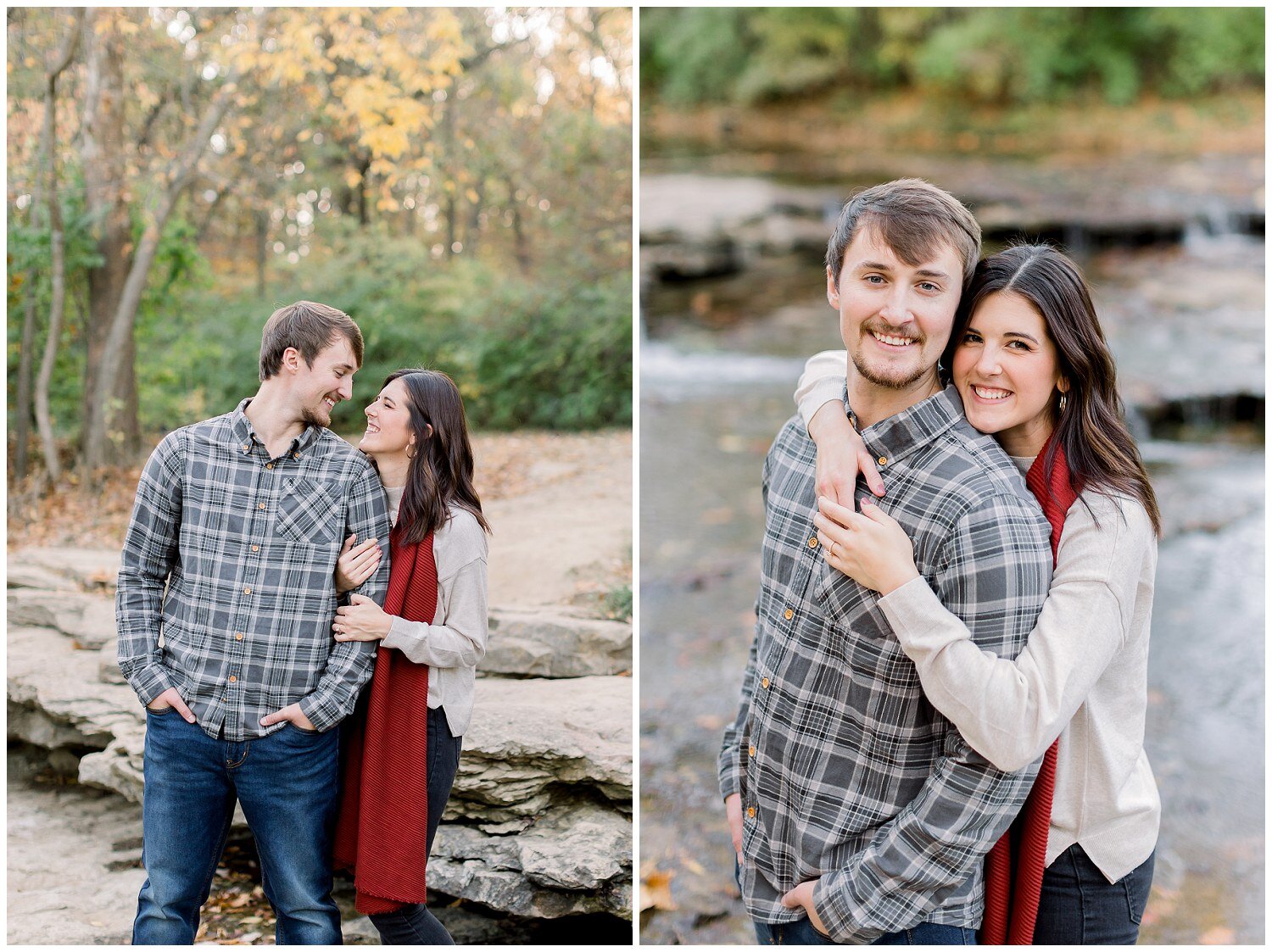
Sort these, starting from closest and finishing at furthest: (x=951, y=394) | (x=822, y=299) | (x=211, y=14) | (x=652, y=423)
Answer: (x=951, y=394) < (x=211, y=14) < (x=652, y=423) < (x=822, y=299)

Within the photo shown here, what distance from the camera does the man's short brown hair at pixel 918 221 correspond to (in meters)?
1.49

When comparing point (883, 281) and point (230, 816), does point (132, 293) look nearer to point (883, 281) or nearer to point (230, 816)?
point (230, 816)

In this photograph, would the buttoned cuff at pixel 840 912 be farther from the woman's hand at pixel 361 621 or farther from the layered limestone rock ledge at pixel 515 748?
the layered limestone rock ledge at pixel 515 748

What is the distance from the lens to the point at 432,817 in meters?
2.16

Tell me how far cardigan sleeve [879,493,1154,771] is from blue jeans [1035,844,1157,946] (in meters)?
0.26

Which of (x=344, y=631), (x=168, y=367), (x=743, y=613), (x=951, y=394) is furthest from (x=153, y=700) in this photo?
(x=168, y=367)

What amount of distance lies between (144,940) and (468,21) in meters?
4.36

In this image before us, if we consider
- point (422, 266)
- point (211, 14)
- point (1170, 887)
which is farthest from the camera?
point (422, 266)

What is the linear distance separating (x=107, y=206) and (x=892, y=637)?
460 cm

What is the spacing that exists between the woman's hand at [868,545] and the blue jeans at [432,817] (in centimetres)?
103

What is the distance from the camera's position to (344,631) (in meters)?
2.02

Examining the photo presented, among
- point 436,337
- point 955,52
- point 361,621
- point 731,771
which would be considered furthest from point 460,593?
point 955,52

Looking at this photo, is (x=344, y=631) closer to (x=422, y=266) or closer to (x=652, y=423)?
(x=422, y=266)

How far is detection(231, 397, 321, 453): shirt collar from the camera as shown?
2.03 metres
